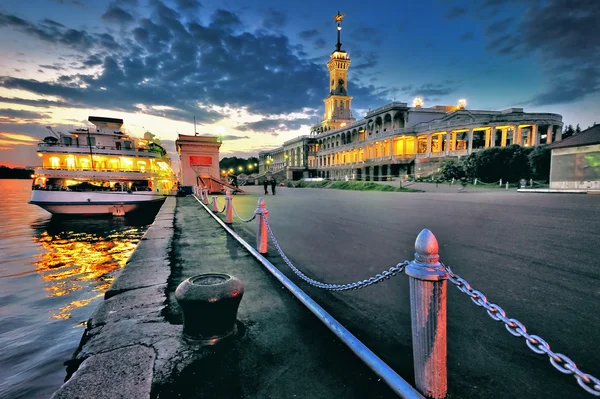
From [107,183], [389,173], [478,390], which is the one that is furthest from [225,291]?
[389,173]

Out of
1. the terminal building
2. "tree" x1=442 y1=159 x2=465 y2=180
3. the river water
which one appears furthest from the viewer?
the terminal building

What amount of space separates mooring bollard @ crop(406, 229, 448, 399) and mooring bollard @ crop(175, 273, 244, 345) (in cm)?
177

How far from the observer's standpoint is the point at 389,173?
182ft

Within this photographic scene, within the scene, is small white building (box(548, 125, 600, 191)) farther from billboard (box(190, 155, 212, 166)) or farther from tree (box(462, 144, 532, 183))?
billboard (box(190, 155, 212, 166))

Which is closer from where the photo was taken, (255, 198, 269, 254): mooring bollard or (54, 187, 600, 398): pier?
(54, 187, 600, 398): pier

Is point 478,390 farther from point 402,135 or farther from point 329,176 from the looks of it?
point 329,176

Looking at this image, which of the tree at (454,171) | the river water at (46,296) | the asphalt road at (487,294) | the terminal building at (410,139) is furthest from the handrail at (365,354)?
the terminal building at (410,139)

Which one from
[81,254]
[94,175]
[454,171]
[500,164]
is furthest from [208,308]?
[454,171]

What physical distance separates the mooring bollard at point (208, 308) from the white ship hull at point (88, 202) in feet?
83.7

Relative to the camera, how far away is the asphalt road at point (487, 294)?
2.45 meters

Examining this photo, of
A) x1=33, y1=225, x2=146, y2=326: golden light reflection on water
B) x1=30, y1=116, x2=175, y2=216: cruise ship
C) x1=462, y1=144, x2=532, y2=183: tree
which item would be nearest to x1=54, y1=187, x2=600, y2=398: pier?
x1=33, y1=225, x2=146, y2=326: golden light reflection on water

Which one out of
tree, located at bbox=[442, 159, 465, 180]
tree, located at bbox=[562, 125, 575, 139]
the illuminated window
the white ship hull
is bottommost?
the white ship hull

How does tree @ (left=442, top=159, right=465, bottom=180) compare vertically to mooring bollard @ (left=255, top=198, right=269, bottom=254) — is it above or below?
above

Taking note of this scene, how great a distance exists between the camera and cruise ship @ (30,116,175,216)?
2264 centimetres
